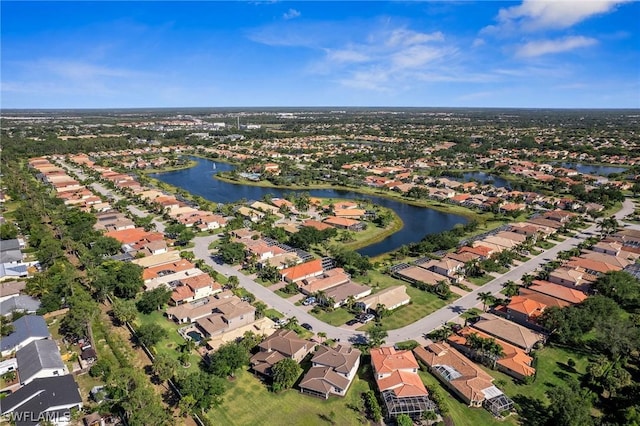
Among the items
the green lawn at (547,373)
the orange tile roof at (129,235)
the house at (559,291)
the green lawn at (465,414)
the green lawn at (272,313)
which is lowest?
the green lawn at (465,414)

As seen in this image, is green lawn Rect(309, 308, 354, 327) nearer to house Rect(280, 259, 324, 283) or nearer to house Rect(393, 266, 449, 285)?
house Rect(280, 259, 324, 283)

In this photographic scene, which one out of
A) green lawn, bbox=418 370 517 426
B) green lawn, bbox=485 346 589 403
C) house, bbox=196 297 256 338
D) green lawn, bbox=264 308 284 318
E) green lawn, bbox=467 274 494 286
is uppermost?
house, bbox=196 297 256 338

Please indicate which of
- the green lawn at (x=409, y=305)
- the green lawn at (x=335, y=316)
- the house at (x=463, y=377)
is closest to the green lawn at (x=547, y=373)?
the house at (x=463, y=377)

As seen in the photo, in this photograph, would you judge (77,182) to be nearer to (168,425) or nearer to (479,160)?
(168,425)

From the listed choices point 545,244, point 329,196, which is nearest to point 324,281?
point 545,244

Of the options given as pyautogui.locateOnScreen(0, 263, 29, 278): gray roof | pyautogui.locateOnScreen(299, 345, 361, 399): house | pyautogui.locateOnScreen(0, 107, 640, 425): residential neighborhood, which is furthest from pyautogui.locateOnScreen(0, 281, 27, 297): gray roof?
pyautogui.locateOnScreen(299, 345, 361, 399): house

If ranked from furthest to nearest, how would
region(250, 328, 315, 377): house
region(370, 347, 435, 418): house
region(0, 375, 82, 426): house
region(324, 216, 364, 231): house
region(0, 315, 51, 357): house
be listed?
1. region(324, 216, 364, 231): house
2. region(0, 315, 51, 357): house
3. region(250, 328, 315, 377): house
4. region(370, 347, 435, 418): house
5. region(0, 375, 82, 426): house

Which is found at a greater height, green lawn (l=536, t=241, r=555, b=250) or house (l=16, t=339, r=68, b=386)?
green lawn (l=536, t=241, r=555, b=250)

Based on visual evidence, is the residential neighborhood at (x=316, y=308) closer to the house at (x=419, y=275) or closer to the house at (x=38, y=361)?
the house at (x=38, y=361)
